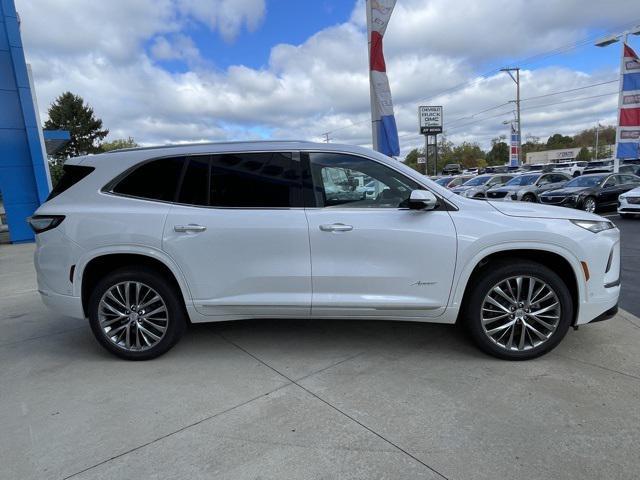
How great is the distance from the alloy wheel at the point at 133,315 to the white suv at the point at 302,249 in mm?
11

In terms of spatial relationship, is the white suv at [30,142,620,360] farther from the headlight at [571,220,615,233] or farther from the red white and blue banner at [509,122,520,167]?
the red white and blue banner at [509,122,520,167]

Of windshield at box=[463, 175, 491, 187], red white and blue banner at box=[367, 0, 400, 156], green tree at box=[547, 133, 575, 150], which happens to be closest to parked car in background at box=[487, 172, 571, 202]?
windshield at box=[463, 175, 491, 187]

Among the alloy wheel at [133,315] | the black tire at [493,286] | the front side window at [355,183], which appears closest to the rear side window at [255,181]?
the front side window at [355,183]

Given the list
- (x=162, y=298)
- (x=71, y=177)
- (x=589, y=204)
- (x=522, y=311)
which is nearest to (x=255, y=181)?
(x=162, y=298)

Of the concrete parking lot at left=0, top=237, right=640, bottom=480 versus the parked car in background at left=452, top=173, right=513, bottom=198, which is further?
the parked car in background at left=452, top=173, right=513, bottom=198

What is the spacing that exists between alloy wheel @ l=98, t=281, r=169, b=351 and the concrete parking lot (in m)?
0.24

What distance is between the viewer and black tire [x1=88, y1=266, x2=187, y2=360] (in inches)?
143

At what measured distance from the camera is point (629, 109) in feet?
57.2

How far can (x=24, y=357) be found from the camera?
159 inches

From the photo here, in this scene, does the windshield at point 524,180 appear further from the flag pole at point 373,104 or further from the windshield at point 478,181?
the flag pole at point 373,104

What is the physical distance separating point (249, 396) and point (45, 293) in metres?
2.19

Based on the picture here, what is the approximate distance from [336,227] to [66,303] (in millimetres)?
2493

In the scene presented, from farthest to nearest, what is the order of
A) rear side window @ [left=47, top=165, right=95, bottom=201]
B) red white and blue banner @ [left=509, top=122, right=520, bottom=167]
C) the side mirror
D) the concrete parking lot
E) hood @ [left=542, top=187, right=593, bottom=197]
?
red white and blue banner @ [left=509, top=122, right=520, bottom=167]
hood @ [left=542, top=187, right=593, bottom=197]
rear side window @ [left=47, top=165, right=95, bottom=201]
the side mirror
the concrete parking lot

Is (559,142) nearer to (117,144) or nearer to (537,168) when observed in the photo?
(537,168)
